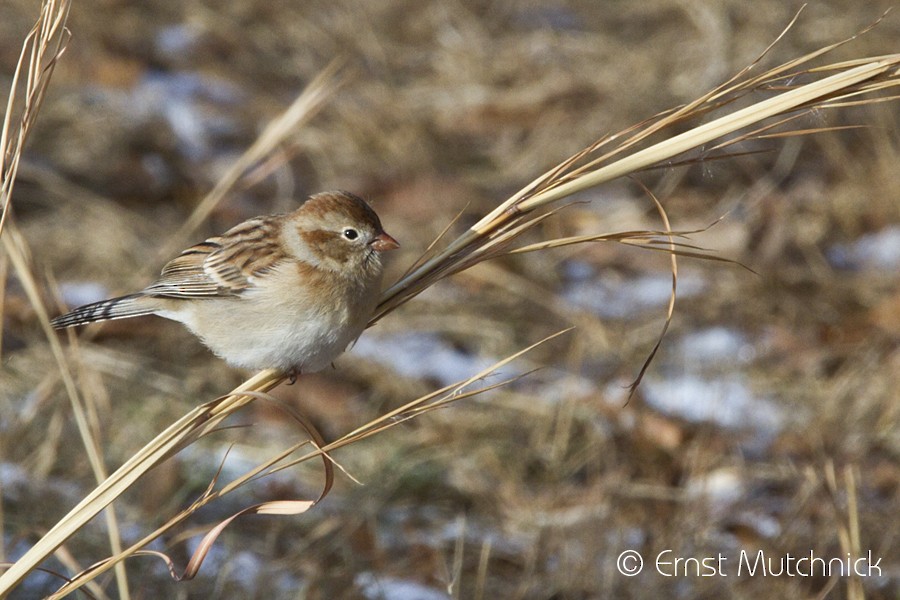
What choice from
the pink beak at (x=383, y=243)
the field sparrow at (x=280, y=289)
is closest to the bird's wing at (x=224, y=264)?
the field sparrow at (x=280, y=289)

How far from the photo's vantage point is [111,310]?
2.72 meters

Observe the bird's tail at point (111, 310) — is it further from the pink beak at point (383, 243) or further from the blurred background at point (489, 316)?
the pink beak at point (383, 243)

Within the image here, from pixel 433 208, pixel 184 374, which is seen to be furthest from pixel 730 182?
pixel 184 374

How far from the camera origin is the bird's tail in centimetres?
250

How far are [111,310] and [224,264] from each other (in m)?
0.32

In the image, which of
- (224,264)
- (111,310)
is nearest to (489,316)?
(224,264)

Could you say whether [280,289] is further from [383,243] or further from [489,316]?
[489,316]

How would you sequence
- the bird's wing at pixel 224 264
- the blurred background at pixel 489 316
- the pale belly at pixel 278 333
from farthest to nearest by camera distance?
the blurred background at pixel 489 316, the bird's wing at pixel 224 264, the pale belly at pixel 278 333

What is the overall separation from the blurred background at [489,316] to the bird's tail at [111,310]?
12cm

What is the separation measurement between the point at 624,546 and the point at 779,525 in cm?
57

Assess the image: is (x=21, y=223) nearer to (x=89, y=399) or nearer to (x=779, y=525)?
(x=89, y=399)

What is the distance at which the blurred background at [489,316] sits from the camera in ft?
11.3

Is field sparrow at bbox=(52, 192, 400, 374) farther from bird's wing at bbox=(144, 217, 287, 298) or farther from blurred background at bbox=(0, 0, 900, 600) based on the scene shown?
blurred background at bbox=(0, 0, 900, 600)

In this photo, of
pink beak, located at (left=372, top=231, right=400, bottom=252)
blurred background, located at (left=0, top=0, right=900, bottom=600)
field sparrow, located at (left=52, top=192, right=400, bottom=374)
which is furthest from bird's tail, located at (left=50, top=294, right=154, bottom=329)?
pink beak, located at (left=372, top=231, right=400, bottom=252)
